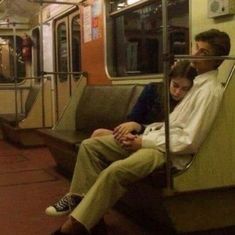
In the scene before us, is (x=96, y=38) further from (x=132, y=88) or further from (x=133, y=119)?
(x=133, y=119)

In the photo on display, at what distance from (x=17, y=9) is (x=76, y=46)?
68.7 inches

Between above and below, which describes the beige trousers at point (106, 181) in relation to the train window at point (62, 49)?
below

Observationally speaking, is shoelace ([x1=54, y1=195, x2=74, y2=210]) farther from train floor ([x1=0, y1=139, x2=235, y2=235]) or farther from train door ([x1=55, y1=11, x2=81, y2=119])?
train door ([x1=55, y1=11, x2=81, y2=119])

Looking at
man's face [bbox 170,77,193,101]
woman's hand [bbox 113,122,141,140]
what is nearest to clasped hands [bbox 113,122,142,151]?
woman's hand [bbox 113,122,141,140]

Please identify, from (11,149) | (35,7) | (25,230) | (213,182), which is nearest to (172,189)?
(213,182)

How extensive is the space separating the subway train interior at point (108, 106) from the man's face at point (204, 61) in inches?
3.8

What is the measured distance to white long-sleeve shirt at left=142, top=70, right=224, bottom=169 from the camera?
103 inches

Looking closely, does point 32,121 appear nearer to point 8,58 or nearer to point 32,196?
point 8,58

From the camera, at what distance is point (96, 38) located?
5543mm

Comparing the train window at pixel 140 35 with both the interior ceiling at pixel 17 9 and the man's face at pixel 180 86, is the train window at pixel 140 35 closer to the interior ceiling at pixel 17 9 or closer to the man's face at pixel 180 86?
the man's face at pixel 180 86

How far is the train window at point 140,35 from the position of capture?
382cm

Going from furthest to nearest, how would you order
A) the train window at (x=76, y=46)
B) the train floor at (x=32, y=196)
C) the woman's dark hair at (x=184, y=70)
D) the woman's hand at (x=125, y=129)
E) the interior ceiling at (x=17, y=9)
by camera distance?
the interior ceiling at (x=17, y=9) → the train window at (x=76, y=46) → the train floor at (x=32, y=196) → the woman's hand at (x=125, y=129) → the woman's dark hair at (x=184, y=70)

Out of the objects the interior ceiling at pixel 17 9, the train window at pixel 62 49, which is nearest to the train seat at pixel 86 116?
the train window at pixel 62 49

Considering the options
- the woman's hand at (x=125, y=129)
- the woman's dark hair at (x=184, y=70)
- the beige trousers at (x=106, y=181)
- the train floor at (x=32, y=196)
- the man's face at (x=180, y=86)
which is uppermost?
the woman's dark hair at (x=184, y=70)
